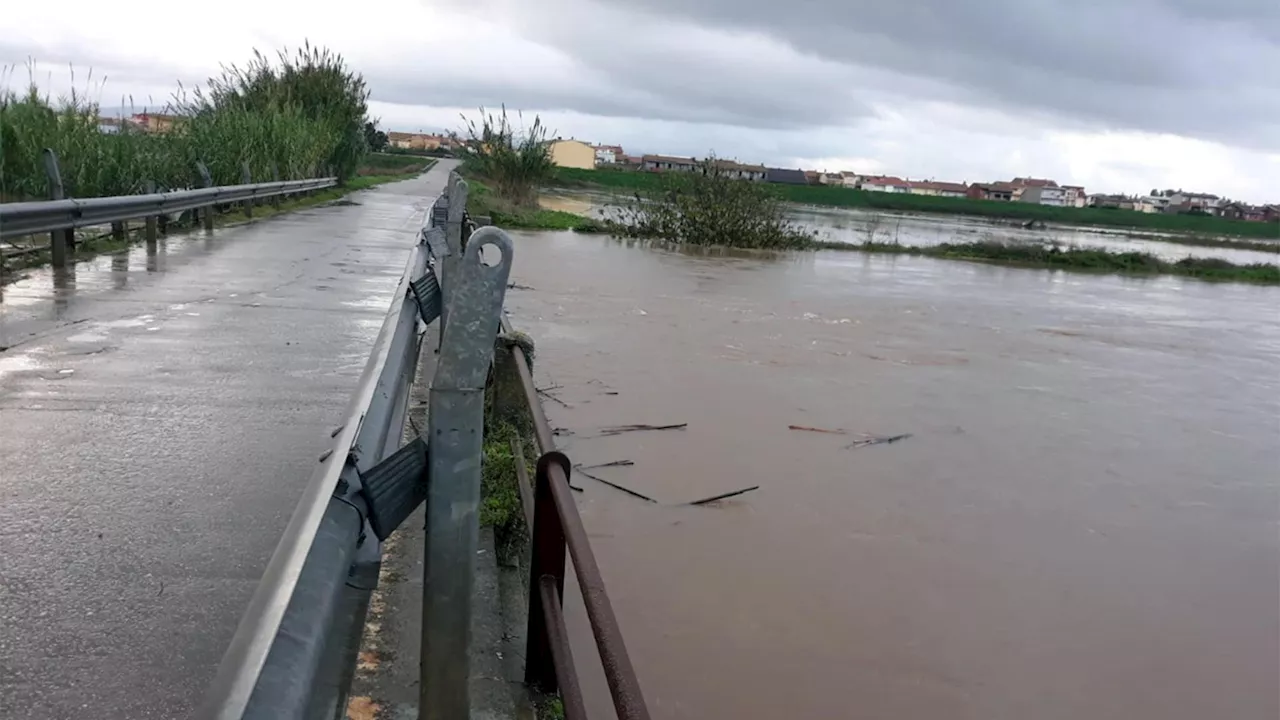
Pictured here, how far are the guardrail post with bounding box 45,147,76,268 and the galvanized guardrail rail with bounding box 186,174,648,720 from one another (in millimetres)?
8357

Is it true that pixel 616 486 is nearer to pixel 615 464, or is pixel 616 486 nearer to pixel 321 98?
pixel 615 464

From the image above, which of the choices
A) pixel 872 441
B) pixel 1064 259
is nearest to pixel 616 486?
pixel 872 441

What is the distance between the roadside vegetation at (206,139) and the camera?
1238 cm

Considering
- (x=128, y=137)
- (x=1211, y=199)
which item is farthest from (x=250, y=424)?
(x=1211, y=199)

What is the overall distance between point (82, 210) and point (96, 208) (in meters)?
0.39

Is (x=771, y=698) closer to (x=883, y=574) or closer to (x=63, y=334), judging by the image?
(x=883, y=574)

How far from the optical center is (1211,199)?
15912 centimetres

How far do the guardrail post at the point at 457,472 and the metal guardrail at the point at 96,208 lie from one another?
6.93 metres

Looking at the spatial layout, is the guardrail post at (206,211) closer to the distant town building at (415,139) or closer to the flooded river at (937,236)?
the flooded river at (937,236)

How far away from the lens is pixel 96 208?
33.0 ft

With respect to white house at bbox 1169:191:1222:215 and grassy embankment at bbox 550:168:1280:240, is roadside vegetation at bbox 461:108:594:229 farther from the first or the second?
white house at bbox 1169:191:1222:215

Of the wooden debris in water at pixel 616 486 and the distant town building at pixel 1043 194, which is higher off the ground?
the distant town building at pixel 1043 194

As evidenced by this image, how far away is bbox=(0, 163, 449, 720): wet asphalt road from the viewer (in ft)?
9.15

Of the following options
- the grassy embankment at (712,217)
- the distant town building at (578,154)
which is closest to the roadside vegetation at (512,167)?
the grassy embankment at (712,217)
